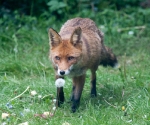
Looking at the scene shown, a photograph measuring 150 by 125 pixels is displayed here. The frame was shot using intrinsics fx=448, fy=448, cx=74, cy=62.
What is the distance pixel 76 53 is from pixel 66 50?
0.14m

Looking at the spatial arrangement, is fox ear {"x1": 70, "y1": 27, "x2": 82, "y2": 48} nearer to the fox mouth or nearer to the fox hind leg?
the fox mouth

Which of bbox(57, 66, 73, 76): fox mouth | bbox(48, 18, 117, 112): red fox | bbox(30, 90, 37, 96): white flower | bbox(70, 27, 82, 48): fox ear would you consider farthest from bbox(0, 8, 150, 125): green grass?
bbox(70, 27, 82, 48): fox ear

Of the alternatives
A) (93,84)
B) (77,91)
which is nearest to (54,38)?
(77,91)

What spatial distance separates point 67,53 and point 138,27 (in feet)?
15.1

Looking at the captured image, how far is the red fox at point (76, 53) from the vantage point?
5.74m

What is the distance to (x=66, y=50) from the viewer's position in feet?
18.9

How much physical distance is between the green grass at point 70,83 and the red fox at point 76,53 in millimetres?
284

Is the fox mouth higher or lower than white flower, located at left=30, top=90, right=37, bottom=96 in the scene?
higher

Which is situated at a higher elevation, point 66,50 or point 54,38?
point 54,38

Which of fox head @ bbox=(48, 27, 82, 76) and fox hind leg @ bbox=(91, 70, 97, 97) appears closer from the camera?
fox head @ bbox=(48, 27, 82, 76)

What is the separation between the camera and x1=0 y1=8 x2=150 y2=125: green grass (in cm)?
560

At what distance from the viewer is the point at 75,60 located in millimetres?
5789

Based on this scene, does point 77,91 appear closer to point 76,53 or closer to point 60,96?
point 60,96

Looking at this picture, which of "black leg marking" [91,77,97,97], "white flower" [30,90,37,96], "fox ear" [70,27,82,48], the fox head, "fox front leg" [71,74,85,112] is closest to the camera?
the fox head
